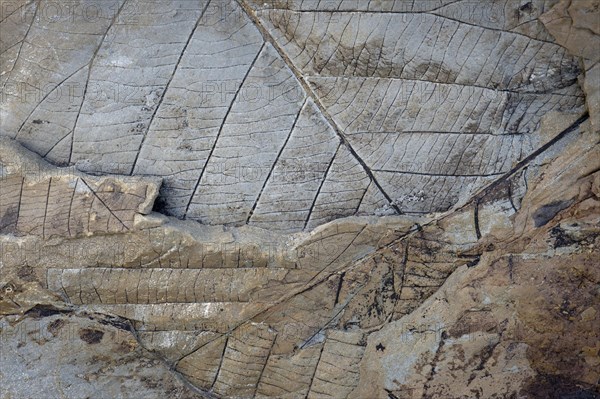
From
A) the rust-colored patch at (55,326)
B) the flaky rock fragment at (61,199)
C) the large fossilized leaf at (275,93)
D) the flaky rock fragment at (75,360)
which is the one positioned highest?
the large fossilized leaf at (275,93)

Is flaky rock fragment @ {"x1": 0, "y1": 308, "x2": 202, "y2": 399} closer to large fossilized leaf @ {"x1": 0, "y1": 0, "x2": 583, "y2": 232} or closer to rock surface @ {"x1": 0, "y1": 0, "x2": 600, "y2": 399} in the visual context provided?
rock surface @ {"x1": 0, "y1": 0, "x2": 600, "y2": 399}

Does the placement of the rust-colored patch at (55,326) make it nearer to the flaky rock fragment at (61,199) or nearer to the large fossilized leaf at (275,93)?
the flaky rock fragment at (61,199)

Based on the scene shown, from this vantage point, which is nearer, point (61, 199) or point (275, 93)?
point (61, 199)

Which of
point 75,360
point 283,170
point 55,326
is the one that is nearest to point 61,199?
point 55,326

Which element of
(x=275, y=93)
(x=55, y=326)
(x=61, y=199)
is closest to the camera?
(x=61, y=199)

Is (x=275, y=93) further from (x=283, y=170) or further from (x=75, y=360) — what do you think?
(x=75, y=360)

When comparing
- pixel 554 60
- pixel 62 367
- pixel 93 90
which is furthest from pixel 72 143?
pixel 554 60

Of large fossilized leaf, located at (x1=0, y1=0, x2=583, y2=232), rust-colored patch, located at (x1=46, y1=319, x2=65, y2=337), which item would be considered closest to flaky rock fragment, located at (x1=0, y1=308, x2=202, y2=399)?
rust-colored patch, located at (x1=46, y1=319, x2=65, y2=337)

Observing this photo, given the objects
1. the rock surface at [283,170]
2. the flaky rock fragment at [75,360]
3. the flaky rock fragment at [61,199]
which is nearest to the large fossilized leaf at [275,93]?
the rock surface at [283,170]
